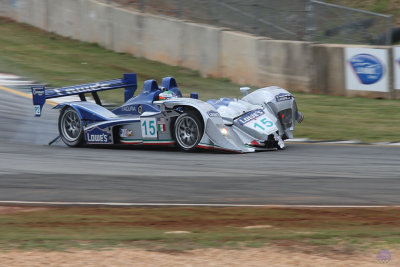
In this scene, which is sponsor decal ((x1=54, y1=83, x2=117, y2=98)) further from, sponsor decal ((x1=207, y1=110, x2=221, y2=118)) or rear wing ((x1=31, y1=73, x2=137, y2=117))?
sponsor decal ((x1=207, y1=110, x2=221, y2=118))

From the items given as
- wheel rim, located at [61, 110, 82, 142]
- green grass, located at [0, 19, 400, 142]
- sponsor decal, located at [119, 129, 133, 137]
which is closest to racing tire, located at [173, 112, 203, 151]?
sponsor decal, located at [119, 129, 133, 137]

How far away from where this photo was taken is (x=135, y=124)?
12094 millimetres

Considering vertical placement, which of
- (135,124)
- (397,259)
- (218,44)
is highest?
(218,44)

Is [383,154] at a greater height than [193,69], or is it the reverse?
[193,69]

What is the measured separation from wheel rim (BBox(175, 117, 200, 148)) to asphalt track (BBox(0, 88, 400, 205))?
229 millimetres

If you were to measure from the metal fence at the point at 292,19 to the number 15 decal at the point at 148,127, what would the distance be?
30.8 feet

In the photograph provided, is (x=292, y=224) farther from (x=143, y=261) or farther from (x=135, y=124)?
(x=135, y=124)

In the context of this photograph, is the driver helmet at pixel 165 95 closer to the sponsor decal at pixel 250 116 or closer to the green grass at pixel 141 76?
the sponsor decal at pixel 250 116

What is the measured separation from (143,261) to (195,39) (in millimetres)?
18152

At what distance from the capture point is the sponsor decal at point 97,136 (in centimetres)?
1241

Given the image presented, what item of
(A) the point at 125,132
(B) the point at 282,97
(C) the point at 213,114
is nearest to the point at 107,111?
(A) the point at 125,132

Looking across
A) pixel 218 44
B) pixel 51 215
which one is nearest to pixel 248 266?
pixel 51 215

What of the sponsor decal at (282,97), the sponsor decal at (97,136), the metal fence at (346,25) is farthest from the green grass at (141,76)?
the sponsor decal at (97,136)

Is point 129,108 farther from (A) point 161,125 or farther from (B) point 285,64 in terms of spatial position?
(B) point 285,64
